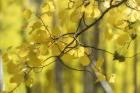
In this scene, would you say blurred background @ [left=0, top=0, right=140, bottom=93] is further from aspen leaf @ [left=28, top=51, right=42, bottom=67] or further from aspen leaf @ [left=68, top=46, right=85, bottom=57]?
aspen leaf @ [left=68, top=46, right=85, bottom=57]

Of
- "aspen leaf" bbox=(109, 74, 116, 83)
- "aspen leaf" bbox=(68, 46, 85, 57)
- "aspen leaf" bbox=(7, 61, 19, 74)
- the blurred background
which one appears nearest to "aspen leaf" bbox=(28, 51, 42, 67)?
"aspen leaf" bbox=(7, 61, 19, 74)

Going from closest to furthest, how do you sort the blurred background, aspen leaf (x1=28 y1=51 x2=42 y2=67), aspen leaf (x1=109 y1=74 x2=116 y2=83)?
aspen leaf (x1=28 y1=51 x2=42 y2=67) → the blurred background → aspen leaf (x1=109 y1=74 x2=116 y2=83)

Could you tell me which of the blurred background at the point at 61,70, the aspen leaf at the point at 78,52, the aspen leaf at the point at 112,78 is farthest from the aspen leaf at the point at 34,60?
the aspen leaf at the point at 112,78

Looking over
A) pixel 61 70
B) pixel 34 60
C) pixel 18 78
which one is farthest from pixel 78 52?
pixel 61 70

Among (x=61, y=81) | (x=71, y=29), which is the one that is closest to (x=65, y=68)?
(x=61, y=81)

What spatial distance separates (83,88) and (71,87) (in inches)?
4.0

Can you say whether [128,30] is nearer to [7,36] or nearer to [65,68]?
[65,68]

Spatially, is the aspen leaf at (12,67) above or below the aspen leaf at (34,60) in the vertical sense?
below

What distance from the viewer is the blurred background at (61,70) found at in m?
2.42

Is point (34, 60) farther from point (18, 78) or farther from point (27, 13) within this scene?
point (27, 13)

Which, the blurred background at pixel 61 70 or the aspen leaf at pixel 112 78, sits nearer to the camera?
the blurred background at pixel 61 70

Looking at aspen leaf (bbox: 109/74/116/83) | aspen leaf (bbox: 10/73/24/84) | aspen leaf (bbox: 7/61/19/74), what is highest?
aspen leaf (bbox: 7/61/19/74)

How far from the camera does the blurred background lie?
2424 mm

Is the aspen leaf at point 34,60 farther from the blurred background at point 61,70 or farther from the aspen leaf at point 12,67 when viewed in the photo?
the blurred background at point 61,70
